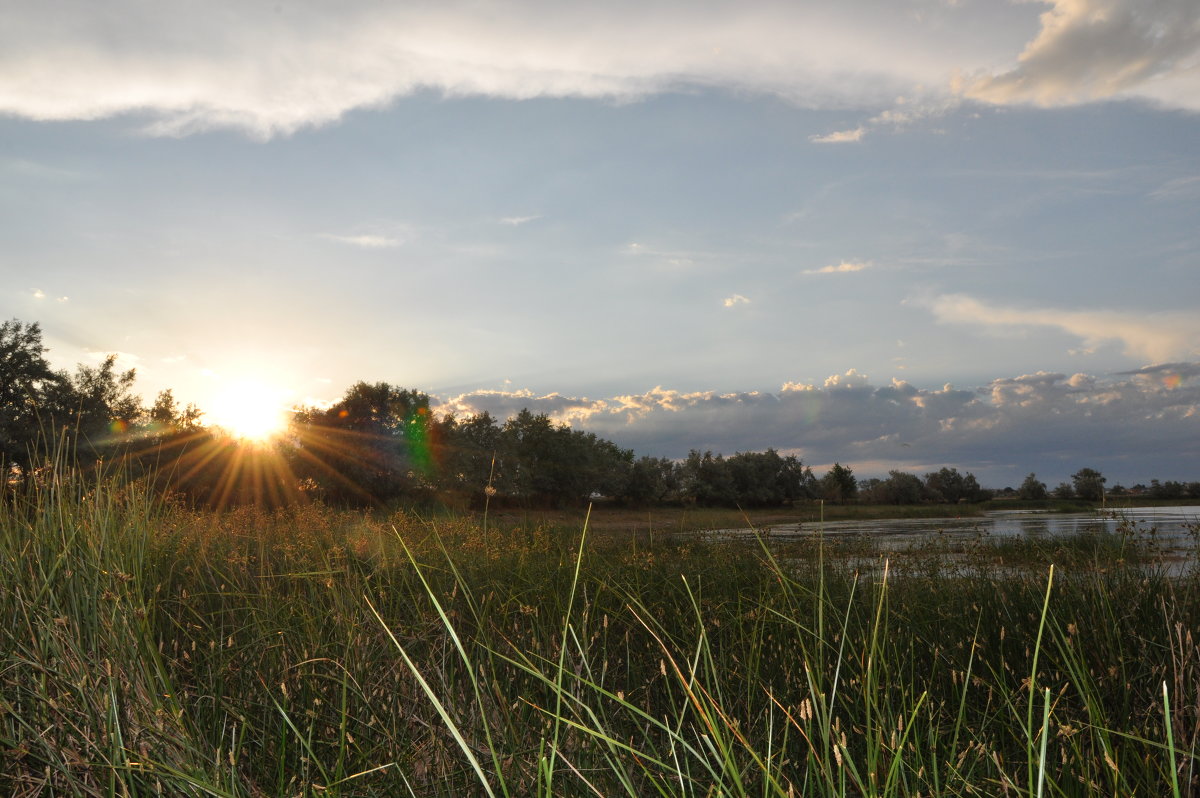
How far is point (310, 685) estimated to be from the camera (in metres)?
3.50

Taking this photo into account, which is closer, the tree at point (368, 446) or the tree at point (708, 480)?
the tree at point (368, 446)

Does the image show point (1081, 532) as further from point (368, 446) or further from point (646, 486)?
point (646, 486)

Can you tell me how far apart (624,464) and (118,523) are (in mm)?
42937

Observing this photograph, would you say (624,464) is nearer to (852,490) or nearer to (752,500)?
(752,500)

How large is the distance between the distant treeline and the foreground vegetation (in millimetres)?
9114

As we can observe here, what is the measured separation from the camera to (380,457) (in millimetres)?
33156

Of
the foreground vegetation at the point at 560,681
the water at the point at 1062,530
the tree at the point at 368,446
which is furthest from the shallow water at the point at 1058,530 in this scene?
the tree at the point at 368,446

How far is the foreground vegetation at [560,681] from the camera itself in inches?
86.6

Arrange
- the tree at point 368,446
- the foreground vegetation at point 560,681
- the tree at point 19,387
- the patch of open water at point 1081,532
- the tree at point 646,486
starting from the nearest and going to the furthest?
the foreground vegetation at point 560,681 → the patch of open water at point 1081,532 → the tree at point 19,387 → the tree at point 368,446 → the tree at point 646,486

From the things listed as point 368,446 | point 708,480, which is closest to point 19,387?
point 368,446

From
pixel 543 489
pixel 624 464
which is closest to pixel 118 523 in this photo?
pixel 543 489

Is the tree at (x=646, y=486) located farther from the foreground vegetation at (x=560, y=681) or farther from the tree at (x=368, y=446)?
the foreground vegetation at (x=560, y=681)

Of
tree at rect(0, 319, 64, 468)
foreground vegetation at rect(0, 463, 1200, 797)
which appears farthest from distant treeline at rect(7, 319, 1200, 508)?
foreground vegetation at rect(0, 463, 1200, 797)

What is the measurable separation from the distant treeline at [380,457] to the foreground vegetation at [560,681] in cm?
911
